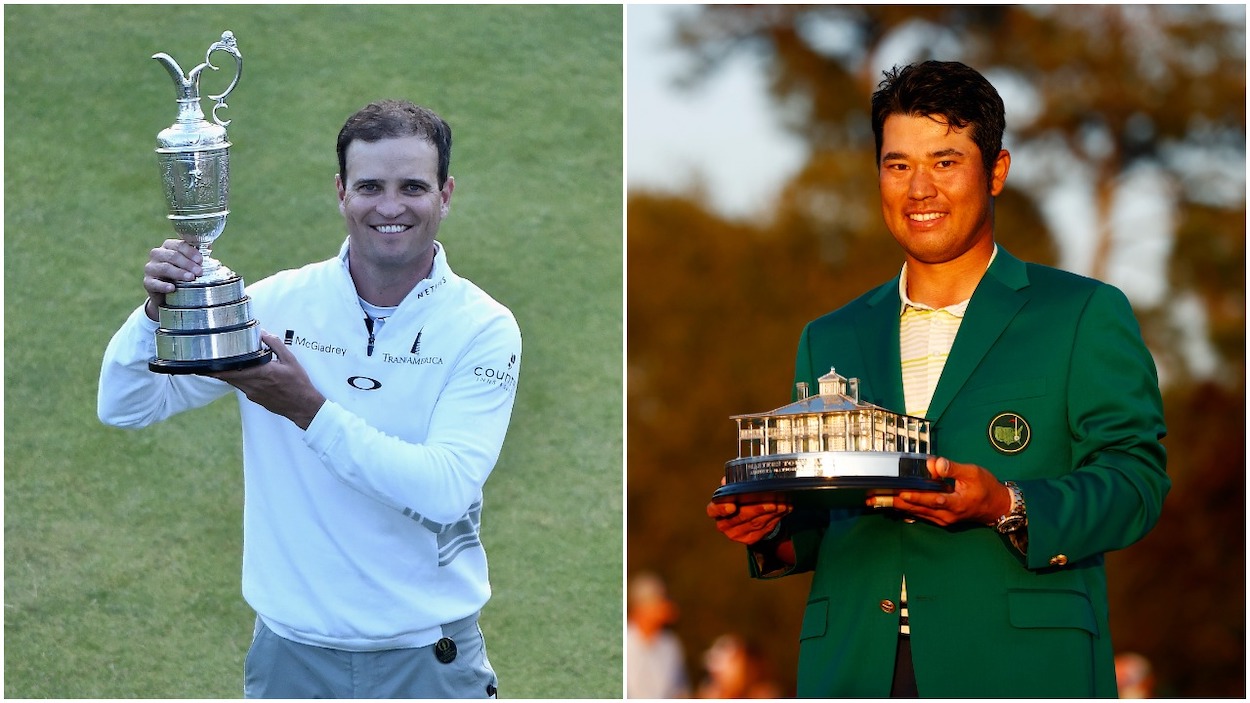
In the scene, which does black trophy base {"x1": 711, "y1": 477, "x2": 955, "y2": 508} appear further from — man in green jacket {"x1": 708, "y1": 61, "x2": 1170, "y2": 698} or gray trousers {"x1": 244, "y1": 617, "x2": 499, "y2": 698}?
gray trousers {"x1": 244, "y1": 617, "x2": 499, "y2": 698}

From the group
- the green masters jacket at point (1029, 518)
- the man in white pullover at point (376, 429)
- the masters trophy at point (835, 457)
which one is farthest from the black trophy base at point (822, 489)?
the man in white pullover at point (376, 429)

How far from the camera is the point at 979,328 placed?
10.9 feet

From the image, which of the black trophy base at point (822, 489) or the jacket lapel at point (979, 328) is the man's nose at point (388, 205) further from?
the jacket lapel at point (979, 328)

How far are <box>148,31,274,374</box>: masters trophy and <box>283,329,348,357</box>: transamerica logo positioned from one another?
7.6 inches

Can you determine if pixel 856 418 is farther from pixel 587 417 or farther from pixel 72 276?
pixel 72 276

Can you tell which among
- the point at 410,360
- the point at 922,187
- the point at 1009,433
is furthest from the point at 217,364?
the point at 1009,433

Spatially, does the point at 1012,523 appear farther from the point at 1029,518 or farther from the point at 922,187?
the point at 922,187

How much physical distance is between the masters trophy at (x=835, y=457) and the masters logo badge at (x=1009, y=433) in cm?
13

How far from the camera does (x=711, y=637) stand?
732cm

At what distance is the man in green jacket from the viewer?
3.16 meters

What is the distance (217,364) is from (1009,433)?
1.59 metres

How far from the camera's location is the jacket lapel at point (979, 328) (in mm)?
3305

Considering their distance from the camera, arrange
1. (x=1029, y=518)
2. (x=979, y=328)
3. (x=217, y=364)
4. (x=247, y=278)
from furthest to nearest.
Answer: (x=247, y=278)
(x=217, y=364)
(x=979, y=328)
(x=1029, y=518)

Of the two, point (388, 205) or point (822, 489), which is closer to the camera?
point (822, 489)
